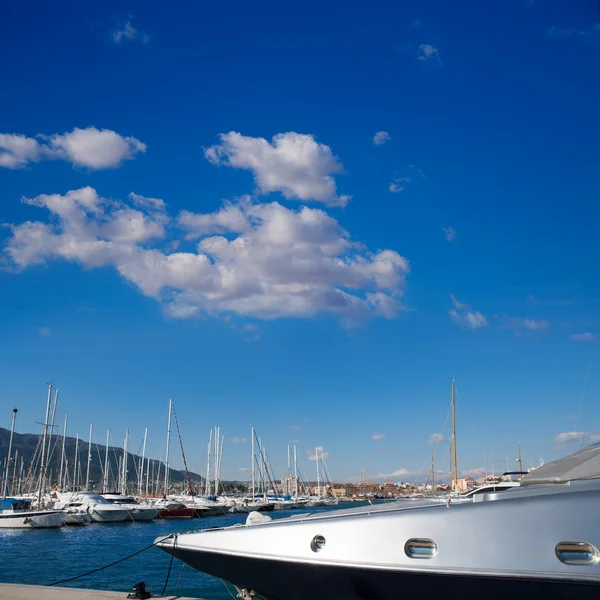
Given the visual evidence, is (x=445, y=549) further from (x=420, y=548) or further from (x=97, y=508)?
(x=97, y=508)

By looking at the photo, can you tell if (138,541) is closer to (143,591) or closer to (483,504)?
(143,591)

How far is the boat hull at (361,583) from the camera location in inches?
304

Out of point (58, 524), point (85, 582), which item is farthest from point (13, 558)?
point (58, 524)

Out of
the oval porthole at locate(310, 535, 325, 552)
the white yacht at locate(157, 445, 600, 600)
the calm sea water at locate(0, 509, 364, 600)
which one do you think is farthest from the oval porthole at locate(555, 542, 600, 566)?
the calm sea water at locate(0, 509, 364, 600)

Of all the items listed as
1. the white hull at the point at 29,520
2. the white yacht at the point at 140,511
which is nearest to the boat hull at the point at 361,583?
the white hull at the point at 29,520

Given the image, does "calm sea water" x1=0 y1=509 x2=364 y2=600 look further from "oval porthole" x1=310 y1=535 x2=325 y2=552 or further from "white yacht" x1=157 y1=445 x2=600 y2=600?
"oval porthole" x1=310 y1=535 x2=325 y2=552

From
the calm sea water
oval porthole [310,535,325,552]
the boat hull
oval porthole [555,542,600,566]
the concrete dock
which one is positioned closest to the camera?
oval porthole [555,542,600,566]

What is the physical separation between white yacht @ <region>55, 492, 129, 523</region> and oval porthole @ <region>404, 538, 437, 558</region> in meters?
56.8

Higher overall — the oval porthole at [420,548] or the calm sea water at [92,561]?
the oval porthole at [420,548]

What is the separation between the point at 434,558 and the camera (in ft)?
27.8

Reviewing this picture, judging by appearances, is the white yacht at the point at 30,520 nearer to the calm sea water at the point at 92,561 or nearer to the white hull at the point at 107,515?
the calm sea water at the point at 92,561

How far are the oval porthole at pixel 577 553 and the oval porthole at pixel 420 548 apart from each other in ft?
5.48

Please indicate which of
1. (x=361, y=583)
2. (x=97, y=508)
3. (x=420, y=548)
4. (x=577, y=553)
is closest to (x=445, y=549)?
(x=420, y=548)

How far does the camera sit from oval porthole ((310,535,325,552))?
9578 millimetres
